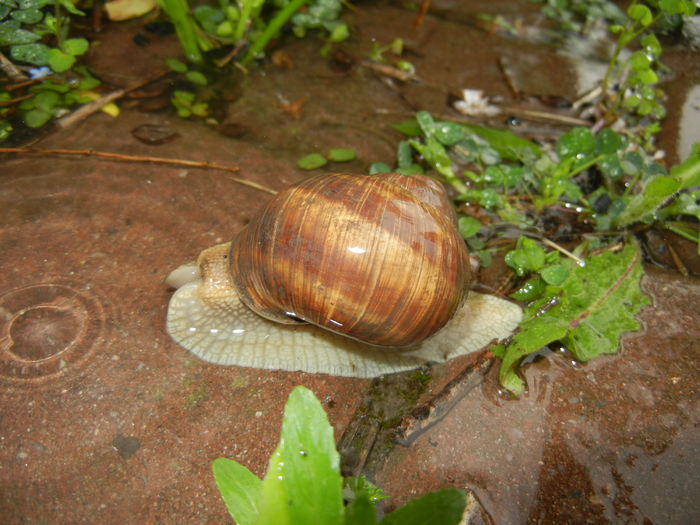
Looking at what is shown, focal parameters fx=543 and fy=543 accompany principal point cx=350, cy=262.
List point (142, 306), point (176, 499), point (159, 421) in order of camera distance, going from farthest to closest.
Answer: point (142, 306), point (159, 421), point (176, 499)

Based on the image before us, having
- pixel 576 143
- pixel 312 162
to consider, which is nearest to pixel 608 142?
pixel 576 143

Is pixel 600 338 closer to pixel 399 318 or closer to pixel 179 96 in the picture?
pixel 399 318

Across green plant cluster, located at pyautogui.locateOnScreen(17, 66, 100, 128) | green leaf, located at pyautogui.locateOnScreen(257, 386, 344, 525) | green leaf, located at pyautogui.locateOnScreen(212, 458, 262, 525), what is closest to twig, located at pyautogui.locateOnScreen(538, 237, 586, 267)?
green leaf, located at pyautogui.locateOnScreen(257, 386, 344, 525)

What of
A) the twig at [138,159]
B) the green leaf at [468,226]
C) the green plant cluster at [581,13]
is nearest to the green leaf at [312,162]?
the twig at [138,159]

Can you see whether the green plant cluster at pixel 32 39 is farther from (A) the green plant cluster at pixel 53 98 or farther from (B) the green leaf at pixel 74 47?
(A) the green plant cluster at pixel 53 98

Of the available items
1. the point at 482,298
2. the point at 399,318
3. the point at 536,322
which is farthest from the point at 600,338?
the point at 399,318
